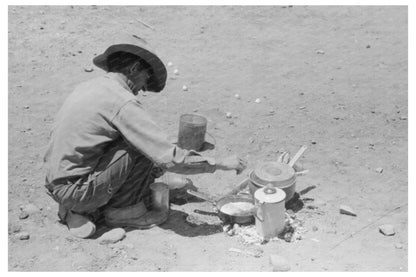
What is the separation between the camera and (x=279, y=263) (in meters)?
4.04

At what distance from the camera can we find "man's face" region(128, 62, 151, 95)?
4.32m

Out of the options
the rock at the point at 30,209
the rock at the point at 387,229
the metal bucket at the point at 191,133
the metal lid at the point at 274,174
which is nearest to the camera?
the rock at the point at 387,229

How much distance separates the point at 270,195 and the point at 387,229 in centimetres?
97

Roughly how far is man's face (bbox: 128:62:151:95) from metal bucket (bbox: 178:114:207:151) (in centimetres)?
140

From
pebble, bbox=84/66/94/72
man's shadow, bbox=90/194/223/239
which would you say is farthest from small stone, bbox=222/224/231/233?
pebble, bbox=84/66/94/72

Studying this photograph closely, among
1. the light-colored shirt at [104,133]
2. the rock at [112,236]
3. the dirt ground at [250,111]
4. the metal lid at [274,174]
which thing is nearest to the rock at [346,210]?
the dirt ground at [250,111]

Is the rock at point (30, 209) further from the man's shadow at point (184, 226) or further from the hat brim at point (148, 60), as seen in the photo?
the hat brim at point (148, 60)

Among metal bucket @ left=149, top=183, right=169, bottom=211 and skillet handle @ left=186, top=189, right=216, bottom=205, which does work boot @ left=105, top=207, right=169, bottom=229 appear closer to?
metal bucket @ left=149, top=183, right=169, bottom=211

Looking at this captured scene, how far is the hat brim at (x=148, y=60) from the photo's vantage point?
4199mm

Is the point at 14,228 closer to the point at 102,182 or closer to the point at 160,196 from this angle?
the point at 102,182

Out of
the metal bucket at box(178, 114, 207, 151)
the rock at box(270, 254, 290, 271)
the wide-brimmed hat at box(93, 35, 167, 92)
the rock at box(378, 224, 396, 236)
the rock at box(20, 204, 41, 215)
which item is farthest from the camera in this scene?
the metal bucket at box(178, 114, 207, 151)

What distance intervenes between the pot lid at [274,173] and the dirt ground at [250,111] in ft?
1.28

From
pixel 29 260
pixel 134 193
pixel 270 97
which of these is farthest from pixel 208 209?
pixel 270 97

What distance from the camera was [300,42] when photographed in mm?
8414
